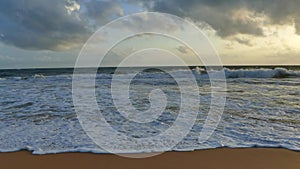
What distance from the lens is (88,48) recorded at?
19.1 ft

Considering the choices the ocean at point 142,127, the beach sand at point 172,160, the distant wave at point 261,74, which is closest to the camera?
the beach sand at point 172,160

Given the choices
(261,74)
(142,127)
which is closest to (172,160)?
(142,127)

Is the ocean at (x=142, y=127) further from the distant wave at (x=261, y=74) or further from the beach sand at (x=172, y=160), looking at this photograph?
the distant wave at (x=261, y=74)

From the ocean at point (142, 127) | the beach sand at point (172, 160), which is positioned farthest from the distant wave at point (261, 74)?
the beach sand at point (172, 160)

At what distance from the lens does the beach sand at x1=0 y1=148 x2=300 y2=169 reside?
351cm

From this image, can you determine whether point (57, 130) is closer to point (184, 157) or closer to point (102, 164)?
point (102, 164)

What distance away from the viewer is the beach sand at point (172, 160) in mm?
3510

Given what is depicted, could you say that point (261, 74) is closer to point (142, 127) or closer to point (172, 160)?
point (142, 127)

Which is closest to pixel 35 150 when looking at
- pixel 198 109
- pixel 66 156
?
pixel 66 156

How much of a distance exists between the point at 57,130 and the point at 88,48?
1.79m

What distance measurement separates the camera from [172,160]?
3678 mm

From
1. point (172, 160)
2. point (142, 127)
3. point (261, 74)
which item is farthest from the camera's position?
point (261, 74)

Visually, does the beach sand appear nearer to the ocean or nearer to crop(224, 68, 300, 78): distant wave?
the ocean

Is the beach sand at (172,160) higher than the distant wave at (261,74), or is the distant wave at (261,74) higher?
the distant wave at (261,74)
